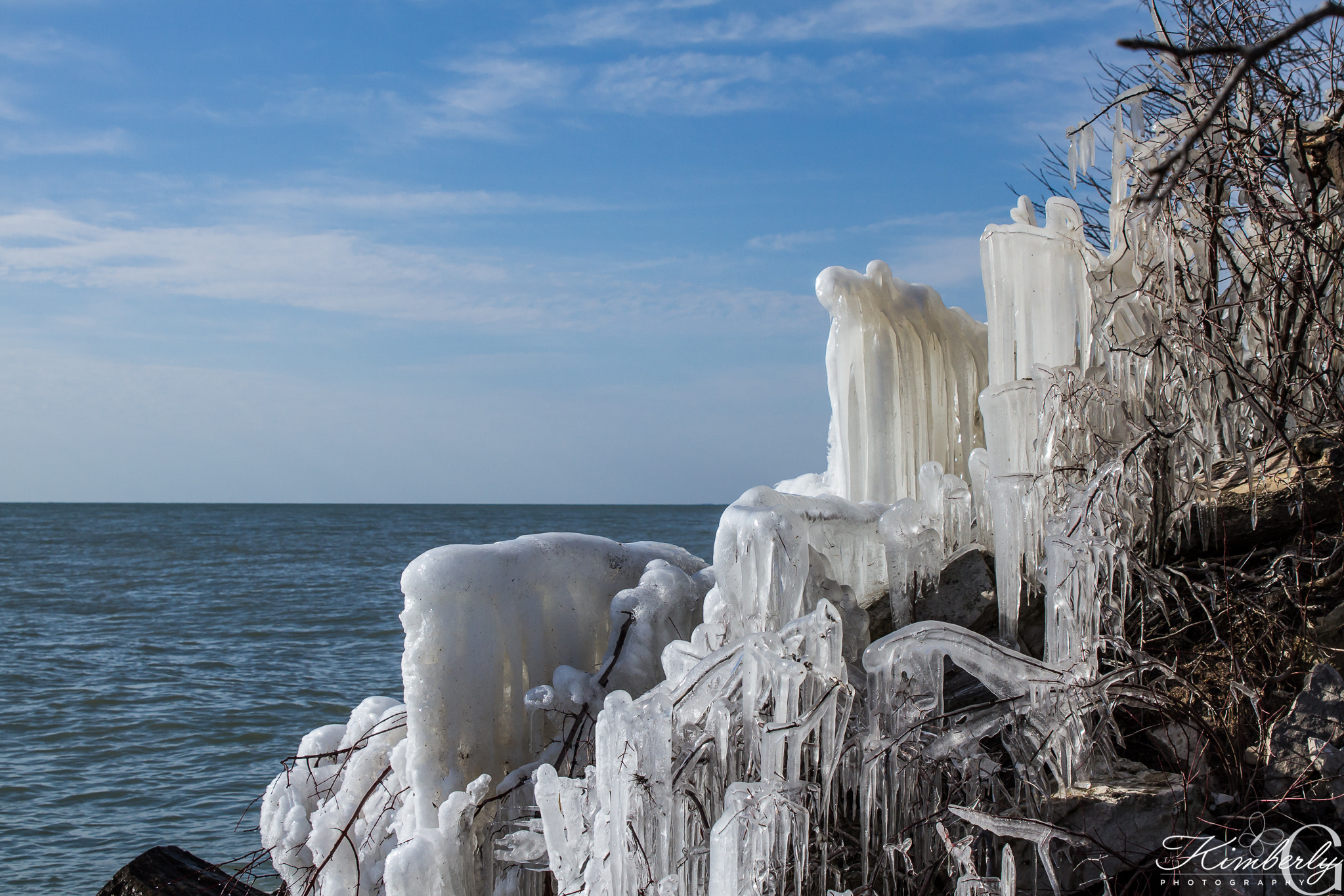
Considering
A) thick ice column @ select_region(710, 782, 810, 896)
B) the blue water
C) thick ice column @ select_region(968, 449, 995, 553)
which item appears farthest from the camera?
the blue water

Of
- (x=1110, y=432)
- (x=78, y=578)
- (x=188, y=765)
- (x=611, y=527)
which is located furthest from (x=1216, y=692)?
(x=611, y=527)

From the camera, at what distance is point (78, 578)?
111ft

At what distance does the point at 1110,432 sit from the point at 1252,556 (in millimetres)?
914

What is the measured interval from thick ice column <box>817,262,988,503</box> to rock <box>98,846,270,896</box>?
4.55m

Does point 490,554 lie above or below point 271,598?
above

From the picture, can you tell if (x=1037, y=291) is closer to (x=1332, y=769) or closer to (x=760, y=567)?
(x=760, y=567)

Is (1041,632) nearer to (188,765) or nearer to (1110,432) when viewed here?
(1110,432)

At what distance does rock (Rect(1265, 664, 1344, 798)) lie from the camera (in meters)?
4.41

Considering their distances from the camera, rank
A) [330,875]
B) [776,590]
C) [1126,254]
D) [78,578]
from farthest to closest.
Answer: [78,578]
[1126,254]
[330,875]
[776,590]

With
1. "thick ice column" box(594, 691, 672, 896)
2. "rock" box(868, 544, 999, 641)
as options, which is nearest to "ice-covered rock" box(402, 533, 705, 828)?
"rock" box(868, 544, 999, 641)

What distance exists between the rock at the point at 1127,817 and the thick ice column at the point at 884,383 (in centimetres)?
257

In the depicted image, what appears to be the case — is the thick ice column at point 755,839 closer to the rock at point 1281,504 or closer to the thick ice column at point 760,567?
the thick ice column at point 760,567

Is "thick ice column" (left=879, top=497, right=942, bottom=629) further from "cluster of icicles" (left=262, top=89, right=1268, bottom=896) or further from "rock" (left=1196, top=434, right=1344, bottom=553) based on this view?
"rock" (left=1196, top=434, right=1344, bottom=553)

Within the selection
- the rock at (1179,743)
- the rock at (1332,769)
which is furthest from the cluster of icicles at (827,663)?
the rock at (1332,769)
